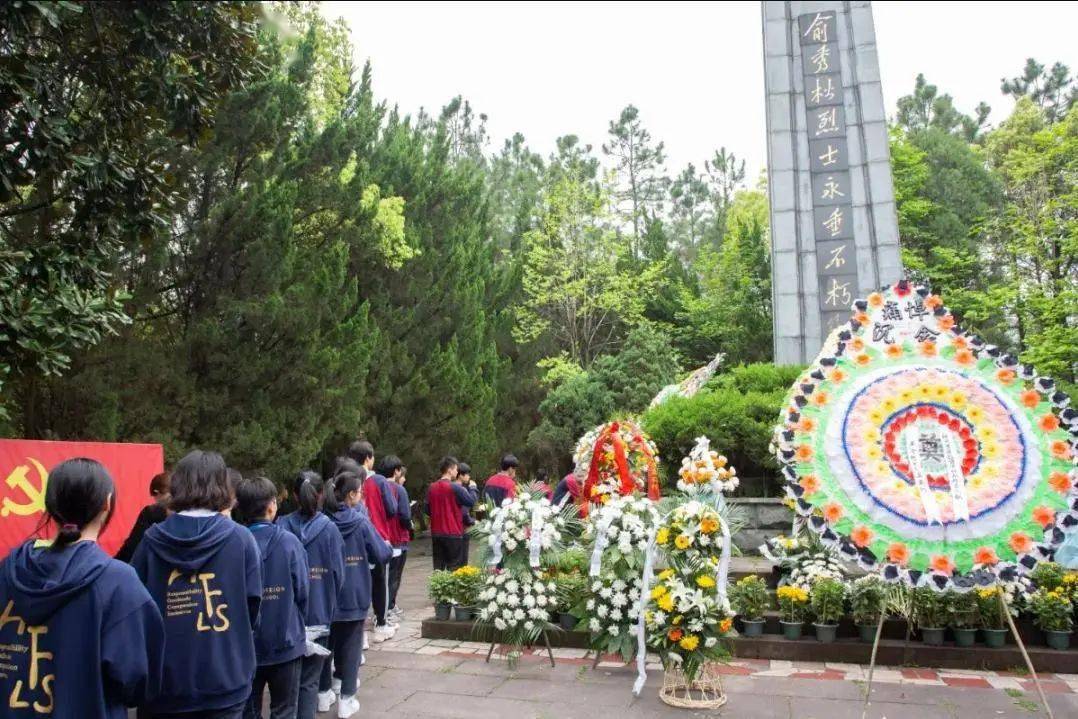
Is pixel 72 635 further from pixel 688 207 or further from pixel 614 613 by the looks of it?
pixel 688 207

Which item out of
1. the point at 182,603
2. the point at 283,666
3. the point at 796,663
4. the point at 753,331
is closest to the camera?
the point at 182,603

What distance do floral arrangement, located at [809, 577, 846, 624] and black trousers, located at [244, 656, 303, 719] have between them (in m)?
3.69

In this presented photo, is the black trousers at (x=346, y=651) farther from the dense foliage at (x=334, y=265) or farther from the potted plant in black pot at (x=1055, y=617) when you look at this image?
the potted plant in black pot at (x=1055, y=617)

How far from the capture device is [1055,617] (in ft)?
17.4

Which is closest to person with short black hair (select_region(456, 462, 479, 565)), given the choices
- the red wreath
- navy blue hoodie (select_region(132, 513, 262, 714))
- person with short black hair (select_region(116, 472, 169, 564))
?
the red wreath

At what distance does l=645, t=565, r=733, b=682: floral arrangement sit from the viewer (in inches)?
179

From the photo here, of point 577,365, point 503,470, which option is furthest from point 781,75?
point 503,470

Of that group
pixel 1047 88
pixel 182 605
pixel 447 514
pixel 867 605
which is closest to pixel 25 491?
pixel 182 605

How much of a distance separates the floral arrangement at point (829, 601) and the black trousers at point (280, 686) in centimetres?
369

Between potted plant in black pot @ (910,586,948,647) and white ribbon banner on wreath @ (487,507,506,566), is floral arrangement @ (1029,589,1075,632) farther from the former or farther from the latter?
white ribbon banner on wreath @ (487,507,506,566)

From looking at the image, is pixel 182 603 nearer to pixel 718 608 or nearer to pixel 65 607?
pixel 65 607

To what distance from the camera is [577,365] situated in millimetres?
20781

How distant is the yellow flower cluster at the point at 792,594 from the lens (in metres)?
5.65

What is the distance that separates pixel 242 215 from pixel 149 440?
2.93 meters
